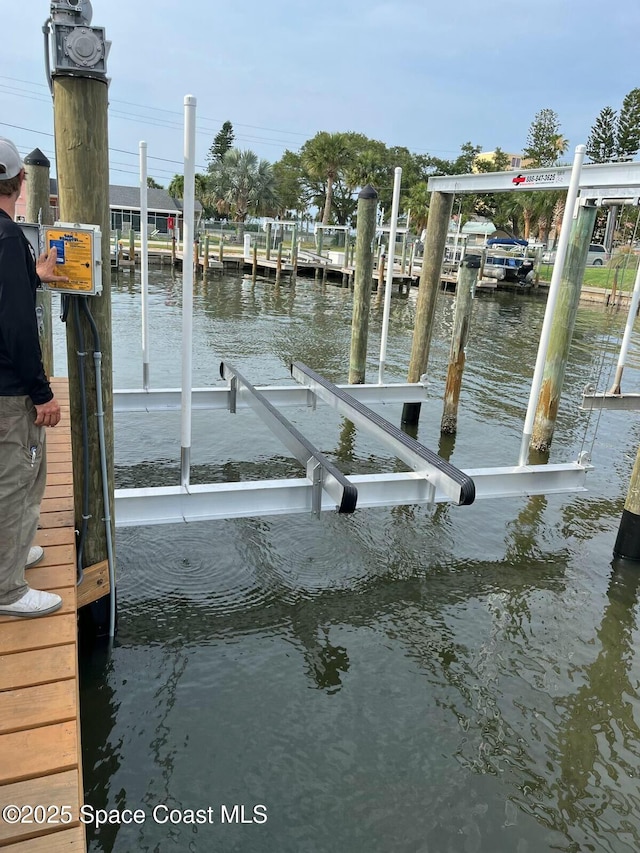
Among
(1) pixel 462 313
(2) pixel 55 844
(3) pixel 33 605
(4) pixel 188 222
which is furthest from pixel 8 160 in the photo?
(1) pixel 462 313

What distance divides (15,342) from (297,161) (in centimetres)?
8381

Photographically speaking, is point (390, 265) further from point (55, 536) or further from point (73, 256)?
point (55, 536)

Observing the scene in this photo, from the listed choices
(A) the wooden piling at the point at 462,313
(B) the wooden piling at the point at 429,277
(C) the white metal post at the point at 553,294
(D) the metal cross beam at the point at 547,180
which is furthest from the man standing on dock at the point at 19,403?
(B) the wooden piling at the point at 429,277

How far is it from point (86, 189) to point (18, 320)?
1.01 meters

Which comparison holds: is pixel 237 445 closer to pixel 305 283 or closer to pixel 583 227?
pixel 583 227

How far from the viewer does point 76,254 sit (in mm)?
3252

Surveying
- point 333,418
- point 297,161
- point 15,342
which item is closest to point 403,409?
point 333,418

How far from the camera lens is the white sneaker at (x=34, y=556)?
3514mm

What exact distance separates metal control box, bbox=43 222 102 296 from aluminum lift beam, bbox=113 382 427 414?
14.4ft

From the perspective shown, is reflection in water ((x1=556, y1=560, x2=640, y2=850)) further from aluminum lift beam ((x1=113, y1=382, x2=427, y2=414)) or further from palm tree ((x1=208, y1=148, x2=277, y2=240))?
palm tree ((x1=208, y1=148, x2=277, y2=240))

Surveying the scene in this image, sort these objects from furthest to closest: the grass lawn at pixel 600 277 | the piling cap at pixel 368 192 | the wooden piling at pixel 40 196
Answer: the grass lawn at pixel 600 277, the piling cap at pixel 368 192, the wooden piling at pixel 40 196

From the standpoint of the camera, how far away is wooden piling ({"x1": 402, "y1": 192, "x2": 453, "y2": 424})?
29.7 feet

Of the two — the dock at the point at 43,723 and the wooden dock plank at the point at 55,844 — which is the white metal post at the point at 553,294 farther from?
the wooden dock plank at the point at 55,844

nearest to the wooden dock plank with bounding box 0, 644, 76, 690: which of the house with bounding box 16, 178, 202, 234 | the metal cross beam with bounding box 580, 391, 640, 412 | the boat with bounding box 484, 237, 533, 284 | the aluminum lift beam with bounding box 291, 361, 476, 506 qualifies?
the aluminum lift beam with bounding box 291, 361, 476, 506
